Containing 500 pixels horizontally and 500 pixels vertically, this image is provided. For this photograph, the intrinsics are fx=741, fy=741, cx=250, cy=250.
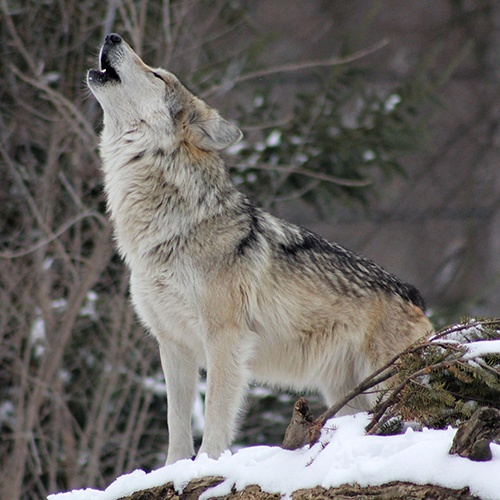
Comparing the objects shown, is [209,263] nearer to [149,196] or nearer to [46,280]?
[149,196]

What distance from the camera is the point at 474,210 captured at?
16094 millimetres

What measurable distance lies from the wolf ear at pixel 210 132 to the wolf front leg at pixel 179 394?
1297mm

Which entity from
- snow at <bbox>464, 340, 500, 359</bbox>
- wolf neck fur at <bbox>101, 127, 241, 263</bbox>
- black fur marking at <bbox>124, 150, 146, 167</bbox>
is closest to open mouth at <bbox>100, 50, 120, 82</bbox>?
wolf neck fur at <bbox>101, 127, 241, 263</bbox>

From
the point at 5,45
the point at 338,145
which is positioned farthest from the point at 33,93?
the point at 338,145

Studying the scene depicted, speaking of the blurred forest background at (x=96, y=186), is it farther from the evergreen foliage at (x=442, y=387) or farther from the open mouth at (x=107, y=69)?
the evergreen foliage at (x=442, y=387)

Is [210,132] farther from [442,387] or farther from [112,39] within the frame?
[442,387]

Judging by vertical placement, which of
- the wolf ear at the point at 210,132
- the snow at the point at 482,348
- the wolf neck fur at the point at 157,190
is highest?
the wolf ear at the point at 210,132

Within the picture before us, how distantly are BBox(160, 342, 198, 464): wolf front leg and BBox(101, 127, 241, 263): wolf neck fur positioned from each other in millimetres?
668

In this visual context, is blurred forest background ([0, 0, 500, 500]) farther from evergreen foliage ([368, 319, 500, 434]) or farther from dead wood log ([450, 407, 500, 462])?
dead wood log ([450, 407, 500, 462])

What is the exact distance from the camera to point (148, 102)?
15.3ft

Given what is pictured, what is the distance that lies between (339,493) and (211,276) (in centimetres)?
183

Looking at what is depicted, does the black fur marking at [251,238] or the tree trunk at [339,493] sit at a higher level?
the black fur marking at [251,238]

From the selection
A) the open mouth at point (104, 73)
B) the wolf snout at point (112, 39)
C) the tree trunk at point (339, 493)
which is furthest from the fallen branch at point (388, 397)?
the wolf snout at point (112, 39)

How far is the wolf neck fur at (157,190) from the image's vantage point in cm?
454
